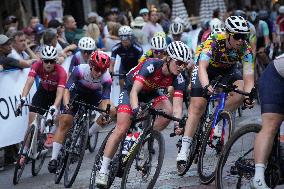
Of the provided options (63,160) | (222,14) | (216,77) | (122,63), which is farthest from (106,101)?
(222,14)

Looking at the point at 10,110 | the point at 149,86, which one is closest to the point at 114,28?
the point at 10,110

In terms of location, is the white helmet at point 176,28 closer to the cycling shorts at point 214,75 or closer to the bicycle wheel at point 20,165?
the bicycle wheel at point 20,165

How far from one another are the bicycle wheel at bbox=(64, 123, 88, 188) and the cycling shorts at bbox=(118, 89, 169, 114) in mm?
827

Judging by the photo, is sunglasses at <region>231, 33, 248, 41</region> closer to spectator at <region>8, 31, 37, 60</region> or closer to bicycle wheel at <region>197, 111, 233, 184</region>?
bicycle wheel at <region>197, 111, 233, 184</region>

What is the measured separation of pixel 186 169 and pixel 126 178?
1.26 metres

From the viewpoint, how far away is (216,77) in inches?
376

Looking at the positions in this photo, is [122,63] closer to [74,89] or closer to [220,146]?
[74,89]

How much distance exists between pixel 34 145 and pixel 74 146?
1.20 m

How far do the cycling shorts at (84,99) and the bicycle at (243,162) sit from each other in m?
3.59

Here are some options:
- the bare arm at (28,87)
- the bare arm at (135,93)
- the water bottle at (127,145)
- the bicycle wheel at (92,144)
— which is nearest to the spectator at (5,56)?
the bare arm at (28,87)

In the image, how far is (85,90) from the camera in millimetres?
10977

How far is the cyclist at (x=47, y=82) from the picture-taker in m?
11.4

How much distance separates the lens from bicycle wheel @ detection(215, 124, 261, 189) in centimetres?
714

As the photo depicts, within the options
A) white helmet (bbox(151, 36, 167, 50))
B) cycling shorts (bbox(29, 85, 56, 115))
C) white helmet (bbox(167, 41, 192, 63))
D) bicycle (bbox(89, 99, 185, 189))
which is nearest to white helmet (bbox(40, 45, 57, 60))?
cycling shorts (bbox(29, 85, 56, 115))
